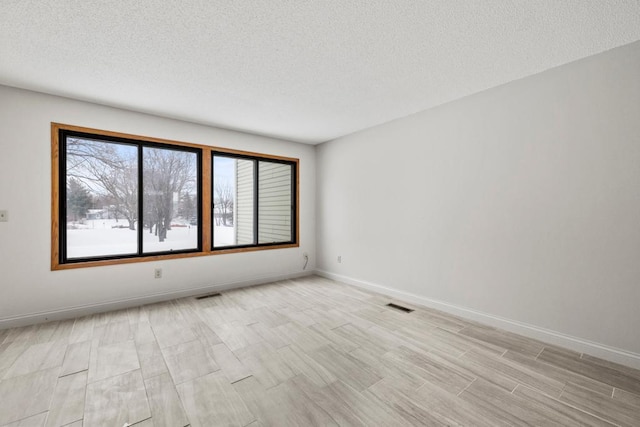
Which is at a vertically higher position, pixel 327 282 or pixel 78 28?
pixel 78 28

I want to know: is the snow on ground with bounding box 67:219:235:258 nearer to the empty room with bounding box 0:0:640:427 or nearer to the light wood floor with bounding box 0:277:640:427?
the empty room with bounding box 0:0:640:427

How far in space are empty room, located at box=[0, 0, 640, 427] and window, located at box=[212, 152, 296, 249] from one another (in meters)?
0.25

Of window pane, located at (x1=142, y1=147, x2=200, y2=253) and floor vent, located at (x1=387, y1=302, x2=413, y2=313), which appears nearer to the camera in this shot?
floor vent, located at (x1=387, y1=302, x2=413, y2=313)

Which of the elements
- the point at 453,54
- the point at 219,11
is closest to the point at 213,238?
the point at 219,11

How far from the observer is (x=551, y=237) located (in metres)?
2.66

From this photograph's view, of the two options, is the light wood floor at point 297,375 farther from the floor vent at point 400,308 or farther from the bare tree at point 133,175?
the bare tree at point 133,175

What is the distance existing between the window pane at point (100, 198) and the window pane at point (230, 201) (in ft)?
3.73

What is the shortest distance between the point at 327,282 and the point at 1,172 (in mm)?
4446

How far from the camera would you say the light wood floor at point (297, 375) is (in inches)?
67.6

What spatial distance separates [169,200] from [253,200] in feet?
5.50

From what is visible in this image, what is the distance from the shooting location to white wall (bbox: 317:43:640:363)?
91.0 inches

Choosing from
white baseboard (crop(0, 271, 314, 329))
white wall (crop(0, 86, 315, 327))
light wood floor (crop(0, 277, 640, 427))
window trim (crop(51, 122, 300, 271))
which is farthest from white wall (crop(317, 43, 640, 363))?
white wall (crop(0, 86, 315, 327))

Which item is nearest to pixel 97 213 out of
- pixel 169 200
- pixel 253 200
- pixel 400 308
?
pixel 169 200

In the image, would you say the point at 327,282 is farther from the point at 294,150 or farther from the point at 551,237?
the point at 551,237
